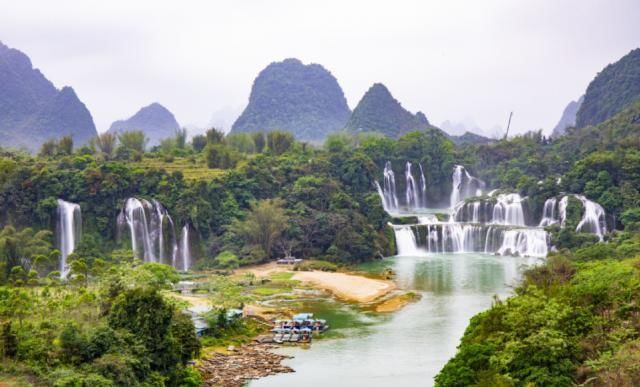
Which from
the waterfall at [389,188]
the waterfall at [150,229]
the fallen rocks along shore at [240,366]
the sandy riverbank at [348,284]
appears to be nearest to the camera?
the fallen rocks along shore at [240,366]

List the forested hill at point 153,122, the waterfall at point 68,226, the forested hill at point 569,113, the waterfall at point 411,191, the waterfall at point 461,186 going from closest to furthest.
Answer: the waterfall at point 68,226 → the waterfall at point 411,191 → the waterfall at point 461,186 → the forested hill at point 153,122 → the forested hill at point 569,113

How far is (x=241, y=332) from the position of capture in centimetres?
2497

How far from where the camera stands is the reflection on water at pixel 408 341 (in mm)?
20344

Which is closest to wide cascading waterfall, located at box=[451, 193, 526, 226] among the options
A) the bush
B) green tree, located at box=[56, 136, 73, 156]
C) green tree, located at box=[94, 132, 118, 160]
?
the bush

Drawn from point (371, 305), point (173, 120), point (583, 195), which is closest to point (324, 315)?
point (371, 305)

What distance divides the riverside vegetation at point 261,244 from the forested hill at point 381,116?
24283mm

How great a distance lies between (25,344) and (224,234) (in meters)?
25.8

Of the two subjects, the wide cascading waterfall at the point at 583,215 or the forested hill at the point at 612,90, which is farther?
the forested hill at the point at 612,90

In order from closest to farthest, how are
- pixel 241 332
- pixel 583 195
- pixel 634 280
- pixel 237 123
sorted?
pixel 634 280
pixel 241 332
pixel 583 195
pixel 237 123

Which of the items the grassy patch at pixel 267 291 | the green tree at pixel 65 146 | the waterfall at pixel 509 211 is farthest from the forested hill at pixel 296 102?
the grassy patch at pixel 267 291

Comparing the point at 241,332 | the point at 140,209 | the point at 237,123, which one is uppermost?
the point at 237,123

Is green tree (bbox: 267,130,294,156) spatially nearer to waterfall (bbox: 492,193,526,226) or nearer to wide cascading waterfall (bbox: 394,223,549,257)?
→ wide cascading waterfall (bbox: 394,223,549,257)

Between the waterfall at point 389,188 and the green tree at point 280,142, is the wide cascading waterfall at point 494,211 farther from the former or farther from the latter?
the green tree at point 280,142

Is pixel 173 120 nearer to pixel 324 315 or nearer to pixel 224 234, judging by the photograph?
pixel 224 234
